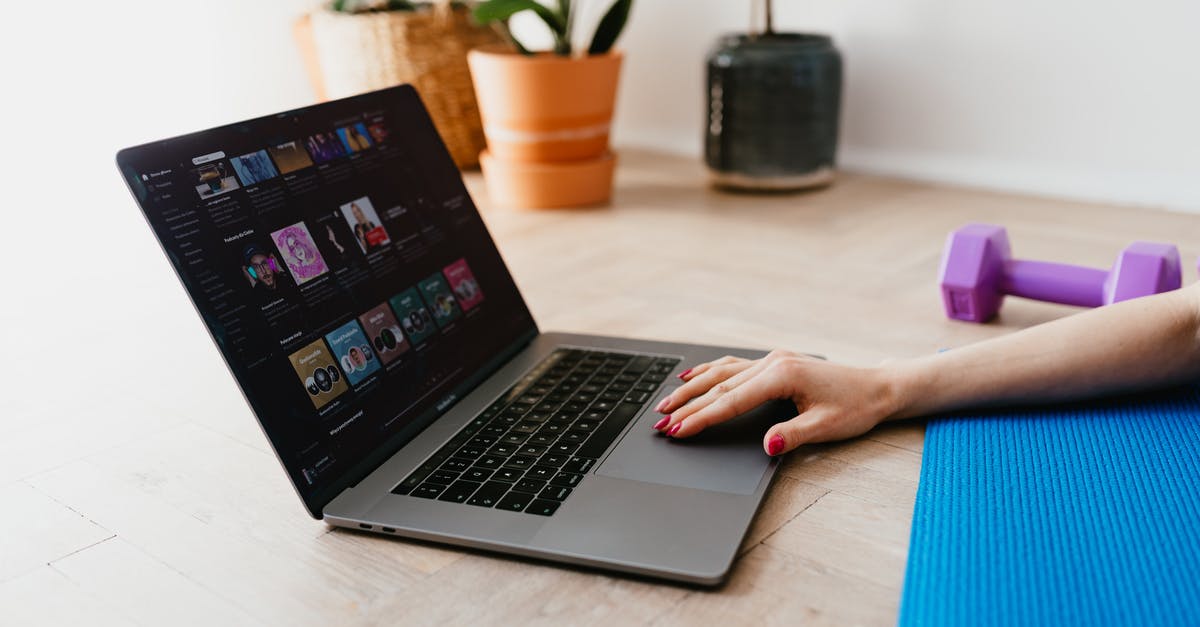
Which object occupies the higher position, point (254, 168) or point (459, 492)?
point (254, 168)

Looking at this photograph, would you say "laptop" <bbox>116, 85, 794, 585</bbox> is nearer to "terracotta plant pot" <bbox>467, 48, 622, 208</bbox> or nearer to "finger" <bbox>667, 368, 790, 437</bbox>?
"finger" <bbox>667, 368, 790, 437</bbox>

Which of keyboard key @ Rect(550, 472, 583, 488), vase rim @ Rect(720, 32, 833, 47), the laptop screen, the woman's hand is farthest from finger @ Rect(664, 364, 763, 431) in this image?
vase rim @ Rect(720, 32, 833, 47)

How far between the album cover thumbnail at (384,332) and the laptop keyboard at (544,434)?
0.09 meters

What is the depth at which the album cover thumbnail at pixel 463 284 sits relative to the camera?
105 cm

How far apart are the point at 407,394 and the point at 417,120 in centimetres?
31

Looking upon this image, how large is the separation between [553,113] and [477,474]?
4.21 feet

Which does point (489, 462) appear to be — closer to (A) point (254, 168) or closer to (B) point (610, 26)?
(A) point (254, 168)

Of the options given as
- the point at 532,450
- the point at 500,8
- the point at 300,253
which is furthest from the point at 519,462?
the point at 500,8

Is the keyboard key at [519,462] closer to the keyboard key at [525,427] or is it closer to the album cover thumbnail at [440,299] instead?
the keyboard key at [525,427]

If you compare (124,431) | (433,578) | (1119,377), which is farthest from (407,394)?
(1119,377)

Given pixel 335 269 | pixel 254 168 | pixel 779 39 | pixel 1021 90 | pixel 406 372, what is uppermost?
pixel 254 168

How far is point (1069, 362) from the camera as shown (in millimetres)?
920

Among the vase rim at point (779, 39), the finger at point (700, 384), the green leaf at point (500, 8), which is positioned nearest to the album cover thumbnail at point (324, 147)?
the finger at point (700, 384)

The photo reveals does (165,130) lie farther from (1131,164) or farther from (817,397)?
(1131,164)
